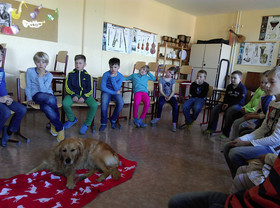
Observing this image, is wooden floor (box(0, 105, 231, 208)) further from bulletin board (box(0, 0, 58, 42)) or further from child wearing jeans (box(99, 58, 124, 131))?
bulletin board (box(0, 0, 58, 42))

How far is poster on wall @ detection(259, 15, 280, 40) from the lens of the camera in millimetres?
5691

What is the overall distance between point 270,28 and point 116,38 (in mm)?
4062

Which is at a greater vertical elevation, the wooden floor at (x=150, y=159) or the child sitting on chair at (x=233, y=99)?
the child sitting on chair at (x=233, y=99)

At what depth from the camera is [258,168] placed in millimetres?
1326

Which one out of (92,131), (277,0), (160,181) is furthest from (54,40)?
(277,0)

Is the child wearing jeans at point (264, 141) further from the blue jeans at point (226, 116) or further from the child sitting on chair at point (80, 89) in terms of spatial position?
the child sitting on chair at point (80, 89)

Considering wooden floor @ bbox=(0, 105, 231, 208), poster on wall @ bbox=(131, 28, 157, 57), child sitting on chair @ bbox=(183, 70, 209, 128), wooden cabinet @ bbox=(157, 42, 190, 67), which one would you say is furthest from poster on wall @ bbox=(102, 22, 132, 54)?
child sitting on chair @ bbox=(183, 70, 209, 128)

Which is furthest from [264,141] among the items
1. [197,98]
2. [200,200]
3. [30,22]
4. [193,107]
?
[30,22]

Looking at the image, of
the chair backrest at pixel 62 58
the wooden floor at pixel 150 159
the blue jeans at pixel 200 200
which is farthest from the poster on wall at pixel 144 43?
the blue jeans at pixel 200 200

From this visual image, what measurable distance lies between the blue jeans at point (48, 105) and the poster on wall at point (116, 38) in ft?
8.75

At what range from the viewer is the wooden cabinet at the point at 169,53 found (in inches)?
244

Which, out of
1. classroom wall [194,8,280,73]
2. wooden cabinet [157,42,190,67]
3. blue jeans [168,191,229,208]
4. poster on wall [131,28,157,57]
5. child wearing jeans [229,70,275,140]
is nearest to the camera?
blue jeans [168,191,229,208]

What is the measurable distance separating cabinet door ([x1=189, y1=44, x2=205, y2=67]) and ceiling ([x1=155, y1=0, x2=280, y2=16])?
1.03 metres

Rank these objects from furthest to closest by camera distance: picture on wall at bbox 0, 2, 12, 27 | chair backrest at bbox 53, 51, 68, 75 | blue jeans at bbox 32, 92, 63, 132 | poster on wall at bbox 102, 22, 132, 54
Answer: poster on wall at bbox 102, 22, 132, 54
chair backrest at bbox 53, 51, 68, 75
picture on wall at bbox 0, 2, 12, 27
blue jeans at bbox 32, 92, 63, 132
